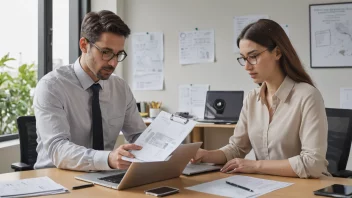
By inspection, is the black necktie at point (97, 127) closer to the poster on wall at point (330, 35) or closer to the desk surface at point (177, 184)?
the desk surface at point (177, 184)

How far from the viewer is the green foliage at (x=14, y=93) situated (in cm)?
304

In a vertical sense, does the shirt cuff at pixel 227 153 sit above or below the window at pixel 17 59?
below

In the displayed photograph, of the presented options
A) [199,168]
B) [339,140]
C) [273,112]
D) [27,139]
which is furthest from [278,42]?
[27,139]

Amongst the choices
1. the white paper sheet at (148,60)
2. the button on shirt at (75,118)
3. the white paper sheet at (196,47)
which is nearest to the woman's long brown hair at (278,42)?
the button on shirt at (75,118)

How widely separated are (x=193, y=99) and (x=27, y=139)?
1.94 meters

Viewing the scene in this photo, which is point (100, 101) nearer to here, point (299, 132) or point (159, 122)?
point (159, 122)

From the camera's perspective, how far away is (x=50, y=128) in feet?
5.73

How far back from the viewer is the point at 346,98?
3.41 meters

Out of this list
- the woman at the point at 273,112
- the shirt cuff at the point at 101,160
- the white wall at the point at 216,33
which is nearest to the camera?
the shirt cuff at the point at 101,160

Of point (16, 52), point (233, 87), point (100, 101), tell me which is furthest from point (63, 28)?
point (100, 101)

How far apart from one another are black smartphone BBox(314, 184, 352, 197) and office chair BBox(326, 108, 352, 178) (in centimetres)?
87

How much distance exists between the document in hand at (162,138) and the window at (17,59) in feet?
6.00

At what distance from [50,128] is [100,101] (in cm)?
34

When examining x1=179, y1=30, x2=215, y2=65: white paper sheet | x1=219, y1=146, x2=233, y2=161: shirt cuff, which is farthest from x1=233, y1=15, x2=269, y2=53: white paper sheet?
x1=219, y1=146, x2=233, y2=161: shirt cuff
